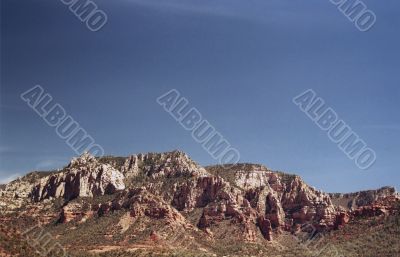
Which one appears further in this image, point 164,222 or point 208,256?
point 164,222

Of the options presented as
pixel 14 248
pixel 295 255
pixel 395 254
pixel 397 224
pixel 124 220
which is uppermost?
pixel 397 224

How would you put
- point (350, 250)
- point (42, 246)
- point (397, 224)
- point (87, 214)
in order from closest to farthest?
point (42, 246) < point (350, 250) < point (397, 224) < point (87, 214)

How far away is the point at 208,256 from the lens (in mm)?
141125

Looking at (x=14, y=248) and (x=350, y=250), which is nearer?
(x=14, y=248)

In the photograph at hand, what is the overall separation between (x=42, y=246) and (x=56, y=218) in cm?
10700

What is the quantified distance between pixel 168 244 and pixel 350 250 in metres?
45.4

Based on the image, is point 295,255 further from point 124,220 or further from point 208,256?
point 124,220

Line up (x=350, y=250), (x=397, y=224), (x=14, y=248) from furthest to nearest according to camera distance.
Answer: (x=397, y=224) < (x=350, y=250) < (x=14, y=248)

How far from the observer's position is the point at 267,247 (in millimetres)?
187500

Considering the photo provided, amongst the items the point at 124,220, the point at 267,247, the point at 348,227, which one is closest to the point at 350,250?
the point at 348,227

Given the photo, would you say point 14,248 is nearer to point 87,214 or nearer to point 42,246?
point 42,246

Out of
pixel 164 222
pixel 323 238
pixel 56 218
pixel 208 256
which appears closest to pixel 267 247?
pixel 323 238

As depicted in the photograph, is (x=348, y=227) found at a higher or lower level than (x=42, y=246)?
higher

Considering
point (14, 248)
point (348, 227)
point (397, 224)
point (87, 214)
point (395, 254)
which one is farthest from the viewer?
point (87, 214)
